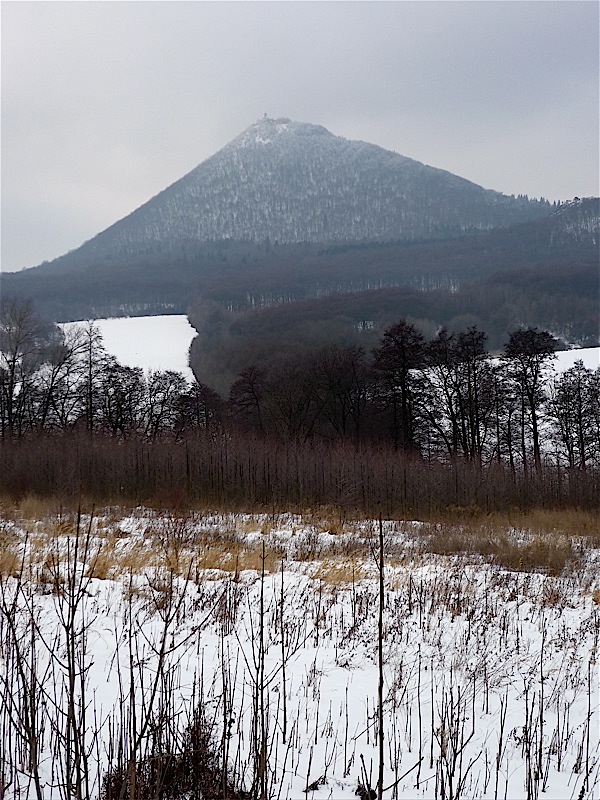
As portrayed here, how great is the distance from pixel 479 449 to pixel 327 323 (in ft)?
138

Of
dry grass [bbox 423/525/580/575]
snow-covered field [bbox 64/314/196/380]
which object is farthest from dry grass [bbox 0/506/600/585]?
snow-covered field [bbox 64/314/196/380]

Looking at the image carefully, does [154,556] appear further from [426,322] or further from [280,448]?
[426,322]

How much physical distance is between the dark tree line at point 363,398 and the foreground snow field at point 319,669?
21259 millimetres

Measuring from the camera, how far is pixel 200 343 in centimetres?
7681

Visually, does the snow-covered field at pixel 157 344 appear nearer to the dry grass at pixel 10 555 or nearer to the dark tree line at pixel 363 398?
the dark tree line at pixel 363 398

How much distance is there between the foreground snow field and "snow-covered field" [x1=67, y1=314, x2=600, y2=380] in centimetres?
4855

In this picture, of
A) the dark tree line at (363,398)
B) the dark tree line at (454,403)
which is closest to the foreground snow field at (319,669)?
the dark tree line at (363,398)

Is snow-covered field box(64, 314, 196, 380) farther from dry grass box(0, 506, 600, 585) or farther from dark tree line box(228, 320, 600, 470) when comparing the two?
dry grass box(0, 506, 600, 585)

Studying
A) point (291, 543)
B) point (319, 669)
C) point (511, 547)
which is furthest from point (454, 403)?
point (319, 669)

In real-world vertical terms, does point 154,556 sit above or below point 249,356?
below

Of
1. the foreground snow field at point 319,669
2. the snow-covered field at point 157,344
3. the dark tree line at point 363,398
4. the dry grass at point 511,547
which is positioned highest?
the snow-covered field at point 157,344

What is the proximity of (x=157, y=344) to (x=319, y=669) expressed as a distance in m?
83.6

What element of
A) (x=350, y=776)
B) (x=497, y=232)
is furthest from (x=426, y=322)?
(x=497, y=232)

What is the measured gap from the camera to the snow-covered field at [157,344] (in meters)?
61.0
